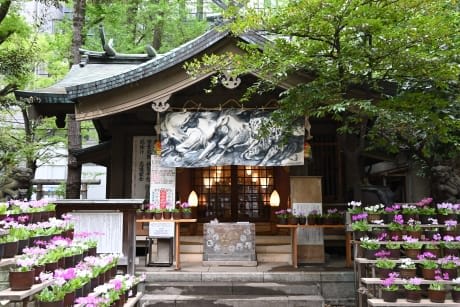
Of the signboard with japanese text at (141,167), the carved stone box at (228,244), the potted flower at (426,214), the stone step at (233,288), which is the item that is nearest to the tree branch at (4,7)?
the signboard with japanese text at (141,167)

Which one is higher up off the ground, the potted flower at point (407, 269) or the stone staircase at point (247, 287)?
the potted flower at point (407, 269)

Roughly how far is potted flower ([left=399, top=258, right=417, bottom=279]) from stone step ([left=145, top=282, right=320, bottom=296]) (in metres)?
2.44

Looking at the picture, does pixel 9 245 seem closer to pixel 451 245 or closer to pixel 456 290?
pixel 456 290

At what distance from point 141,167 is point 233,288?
16.6 ft

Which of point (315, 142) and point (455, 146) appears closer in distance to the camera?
point (455, 146)

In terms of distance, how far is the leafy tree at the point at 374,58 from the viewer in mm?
7219

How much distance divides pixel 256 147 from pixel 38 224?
19.4 ft

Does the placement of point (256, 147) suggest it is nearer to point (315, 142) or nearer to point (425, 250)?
point (315, 142)

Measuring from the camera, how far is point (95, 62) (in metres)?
14.3

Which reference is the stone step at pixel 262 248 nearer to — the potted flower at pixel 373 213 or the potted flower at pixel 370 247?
the potted flower at pixel 373 213

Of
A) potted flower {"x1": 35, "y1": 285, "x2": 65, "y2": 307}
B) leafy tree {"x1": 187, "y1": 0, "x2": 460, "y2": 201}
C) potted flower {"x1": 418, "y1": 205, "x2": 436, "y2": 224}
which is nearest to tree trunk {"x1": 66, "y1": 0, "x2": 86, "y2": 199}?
leafy tree {"x1": 187, "y1": 0, "x2": 460, "y2": 201}

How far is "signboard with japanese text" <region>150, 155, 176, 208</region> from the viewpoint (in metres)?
10.4

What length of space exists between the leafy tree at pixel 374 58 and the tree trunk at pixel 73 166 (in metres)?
6.72

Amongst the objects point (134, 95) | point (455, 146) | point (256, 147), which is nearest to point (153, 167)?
point (134, 95)
